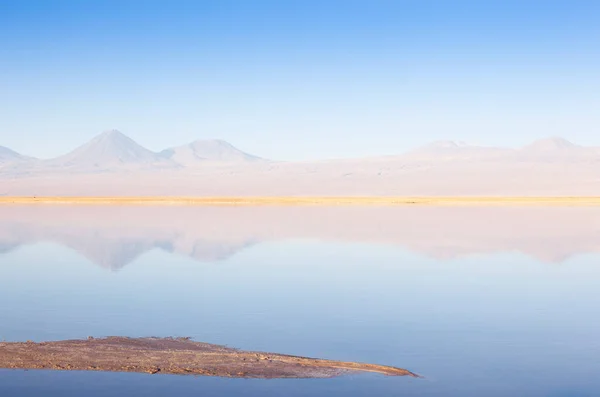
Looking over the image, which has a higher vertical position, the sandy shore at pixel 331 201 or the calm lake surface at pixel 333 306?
the sandy shore at pixel 331 201

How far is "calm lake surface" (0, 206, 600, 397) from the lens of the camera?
403 inches

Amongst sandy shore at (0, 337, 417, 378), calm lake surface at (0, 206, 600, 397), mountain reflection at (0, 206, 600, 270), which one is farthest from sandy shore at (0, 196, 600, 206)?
sandy shore at (0, 337, 417, 378)

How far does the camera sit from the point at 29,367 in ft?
34.9

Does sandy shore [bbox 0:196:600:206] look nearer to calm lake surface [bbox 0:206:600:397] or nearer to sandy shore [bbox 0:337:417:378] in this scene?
calm lake surface [bbox 0:206:600:397]

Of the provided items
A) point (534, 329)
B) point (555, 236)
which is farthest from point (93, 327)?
point (555, 236)

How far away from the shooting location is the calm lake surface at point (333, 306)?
1024cm

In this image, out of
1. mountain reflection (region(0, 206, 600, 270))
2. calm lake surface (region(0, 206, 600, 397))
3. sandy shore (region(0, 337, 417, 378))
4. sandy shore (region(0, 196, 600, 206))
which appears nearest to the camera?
calm lake surface (region(0, 206, 600, 397))

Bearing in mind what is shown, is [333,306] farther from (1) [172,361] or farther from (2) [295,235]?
(2) [295,235]

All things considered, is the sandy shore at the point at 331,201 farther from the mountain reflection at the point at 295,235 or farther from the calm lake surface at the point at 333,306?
the calm lake surface at the point at 333,306

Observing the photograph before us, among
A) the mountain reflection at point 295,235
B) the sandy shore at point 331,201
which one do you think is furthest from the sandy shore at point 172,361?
the sandy shore at point 331,201

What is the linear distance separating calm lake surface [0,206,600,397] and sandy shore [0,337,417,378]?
0.28 metres

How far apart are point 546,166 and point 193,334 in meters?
153

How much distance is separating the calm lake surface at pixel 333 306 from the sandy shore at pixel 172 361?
10.8 inches

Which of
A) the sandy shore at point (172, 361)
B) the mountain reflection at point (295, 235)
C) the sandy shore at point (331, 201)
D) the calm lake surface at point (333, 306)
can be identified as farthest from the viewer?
the sandy shore at point (331, 201)
